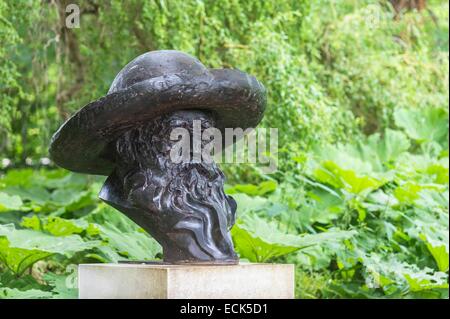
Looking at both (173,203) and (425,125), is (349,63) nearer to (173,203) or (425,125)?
(425,125)

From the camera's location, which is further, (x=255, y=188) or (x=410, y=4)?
(x=410, y=4)

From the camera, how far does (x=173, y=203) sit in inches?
182

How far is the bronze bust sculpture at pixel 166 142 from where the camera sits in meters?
4.50

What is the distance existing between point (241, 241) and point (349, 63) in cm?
424

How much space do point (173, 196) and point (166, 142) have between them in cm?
29

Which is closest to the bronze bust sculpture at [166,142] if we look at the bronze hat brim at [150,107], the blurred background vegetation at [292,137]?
the bronze hat brim at [150,107]

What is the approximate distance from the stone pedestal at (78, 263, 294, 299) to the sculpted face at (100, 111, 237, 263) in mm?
145

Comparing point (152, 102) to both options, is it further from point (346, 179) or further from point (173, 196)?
point (346, 179)

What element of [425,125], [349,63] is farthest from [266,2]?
[425,125]

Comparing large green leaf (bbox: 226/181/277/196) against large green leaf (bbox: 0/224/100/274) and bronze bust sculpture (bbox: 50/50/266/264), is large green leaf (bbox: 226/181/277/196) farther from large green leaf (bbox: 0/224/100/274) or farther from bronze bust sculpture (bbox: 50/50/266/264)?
bronze bust sculpture (bbox: 50/50/266/264)

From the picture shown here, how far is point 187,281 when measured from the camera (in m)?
4.35

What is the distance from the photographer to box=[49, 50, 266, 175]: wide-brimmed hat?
4.46m

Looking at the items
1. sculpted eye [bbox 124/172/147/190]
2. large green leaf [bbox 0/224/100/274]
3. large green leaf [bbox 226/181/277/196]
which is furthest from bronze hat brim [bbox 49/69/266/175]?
large green leaf [bbox 226/181/277/196]

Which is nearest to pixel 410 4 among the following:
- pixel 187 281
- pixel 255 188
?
pixel 255 188
